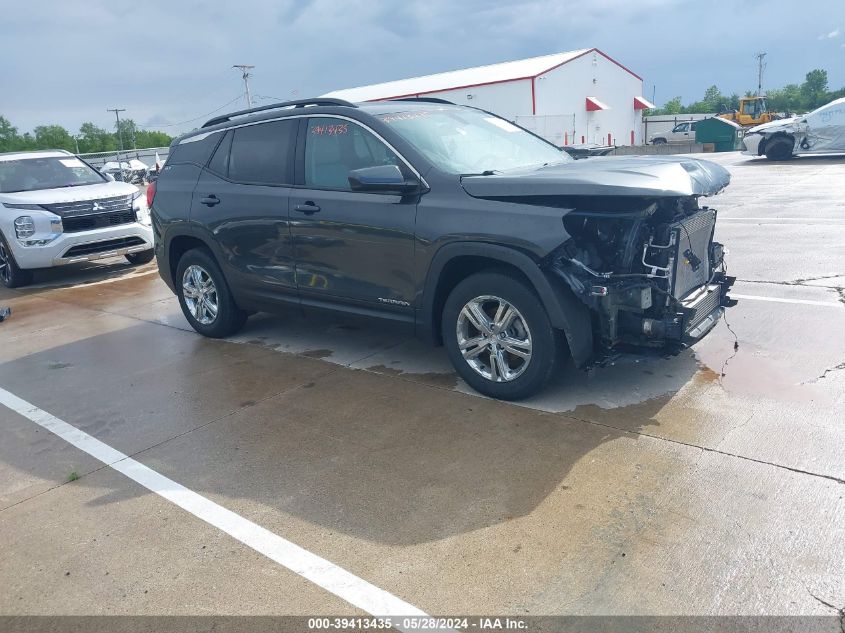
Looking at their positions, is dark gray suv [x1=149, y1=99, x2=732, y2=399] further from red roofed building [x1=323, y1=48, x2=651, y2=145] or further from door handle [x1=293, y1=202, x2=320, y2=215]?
red roofed building [x1=323, y1=48, x2=651, y2=145]

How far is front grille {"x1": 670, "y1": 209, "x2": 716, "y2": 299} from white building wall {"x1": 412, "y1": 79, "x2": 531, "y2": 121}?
36.3 metres

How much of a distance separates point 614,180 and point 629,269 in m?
0.54

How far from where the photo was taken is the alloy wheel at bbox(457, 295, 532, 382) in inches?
169

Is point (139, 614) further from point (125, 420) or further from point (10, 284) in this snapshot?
point (10, 284)

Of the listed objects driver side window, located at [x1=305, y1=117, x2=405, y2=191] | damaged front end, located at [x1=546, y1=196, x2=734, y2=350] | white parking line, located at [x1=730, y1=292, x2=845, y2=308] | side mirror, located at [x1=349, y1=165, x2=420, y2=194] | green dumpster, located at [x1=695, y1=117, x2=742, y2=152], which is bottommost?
white parking line, located at [x1=730, y1=292, x2=845, y2=308]

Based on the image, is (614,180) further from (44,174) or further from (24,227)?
(44,174)

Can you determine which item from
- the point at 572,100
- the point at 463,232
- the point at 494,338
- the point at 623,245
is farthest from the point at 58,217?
the point at 572,100

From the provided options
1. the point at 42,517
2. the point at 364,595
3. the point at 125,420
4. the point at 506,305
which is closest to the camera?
the point at 364,595

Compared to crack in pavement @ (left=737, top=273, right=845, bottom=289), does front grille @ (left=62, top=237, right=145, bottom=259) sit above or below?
above

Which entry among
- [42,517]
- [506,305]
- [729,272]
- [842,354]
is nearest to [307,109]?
[506,305]

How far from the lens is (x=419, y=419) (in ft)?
14.3

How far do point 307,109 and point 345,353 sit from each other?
198 cm

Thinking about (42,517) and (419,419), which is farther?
(419,419)

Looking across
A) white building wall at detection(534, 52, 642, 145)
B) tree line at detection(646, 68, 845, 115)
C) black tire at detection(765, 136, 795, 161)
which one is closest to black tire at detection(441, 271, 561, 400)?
black tire at detection(765, 136, 795, 161)
